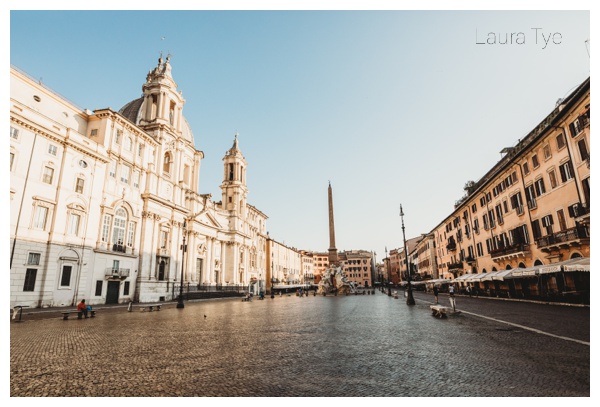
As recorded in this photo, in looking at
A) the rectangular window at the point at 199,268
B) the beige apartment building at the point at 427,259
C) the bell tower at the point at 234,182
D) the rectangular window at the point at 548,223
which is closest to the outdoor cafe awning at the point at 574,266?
the rectangular window at the point at 548,223

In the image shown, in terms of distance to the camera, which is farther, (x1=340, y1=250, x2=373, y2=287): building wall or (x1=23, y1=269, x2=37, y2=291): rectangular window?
(x1=340, y1=250, x2=373, y2=287): building wall

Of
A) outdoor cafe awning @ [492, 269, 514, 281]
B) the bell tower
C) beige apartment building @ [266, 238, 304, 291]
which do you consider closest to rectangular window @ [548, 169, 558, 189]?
outdoor cafe awning @ [492, 269, 514, 281]

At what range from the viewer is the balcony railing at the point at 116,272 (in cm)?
2955

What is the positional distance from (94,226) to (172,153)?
16222 mm

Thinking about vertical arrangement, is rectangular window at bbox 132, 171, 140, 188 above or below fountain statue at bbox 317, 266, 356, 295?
above

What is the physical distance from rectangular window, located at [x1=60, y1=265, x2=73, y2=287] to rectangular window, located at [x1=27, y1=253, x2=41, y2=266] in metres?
2.18

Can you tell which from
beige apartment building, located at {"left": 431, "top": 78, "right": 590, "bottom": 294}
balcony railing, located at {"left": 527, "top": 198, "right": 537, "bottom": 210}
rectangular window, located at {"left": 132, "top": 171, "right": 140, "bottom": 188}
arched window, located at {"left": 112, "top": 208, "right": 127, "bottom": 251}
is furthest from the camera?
rectangular window, located at {"left": 132, "top": 171, "right": 140, "bottom": 188}

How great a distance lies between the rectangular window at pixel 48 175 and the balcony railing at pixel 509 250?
38658 millimetres

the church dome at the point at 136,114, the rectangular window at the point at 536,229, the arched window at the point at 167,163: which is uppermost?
the church dome at the point at 136,114

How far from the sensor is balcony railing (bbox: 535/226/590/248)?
19.1 metres

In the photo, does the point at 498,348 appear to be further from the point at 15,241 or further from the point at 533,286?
the point at 15,241

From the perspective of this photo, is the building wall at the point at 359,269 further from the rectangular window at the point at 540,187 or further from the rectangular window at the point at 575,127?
the rectangular window at the point at 575,127

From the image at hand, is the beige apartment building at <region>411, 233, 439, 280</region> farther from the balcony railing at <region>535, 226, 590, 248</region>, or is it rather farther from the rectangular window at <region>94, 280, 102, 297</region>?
the rectangular window at <region>94, 280, 102, 297</region>
